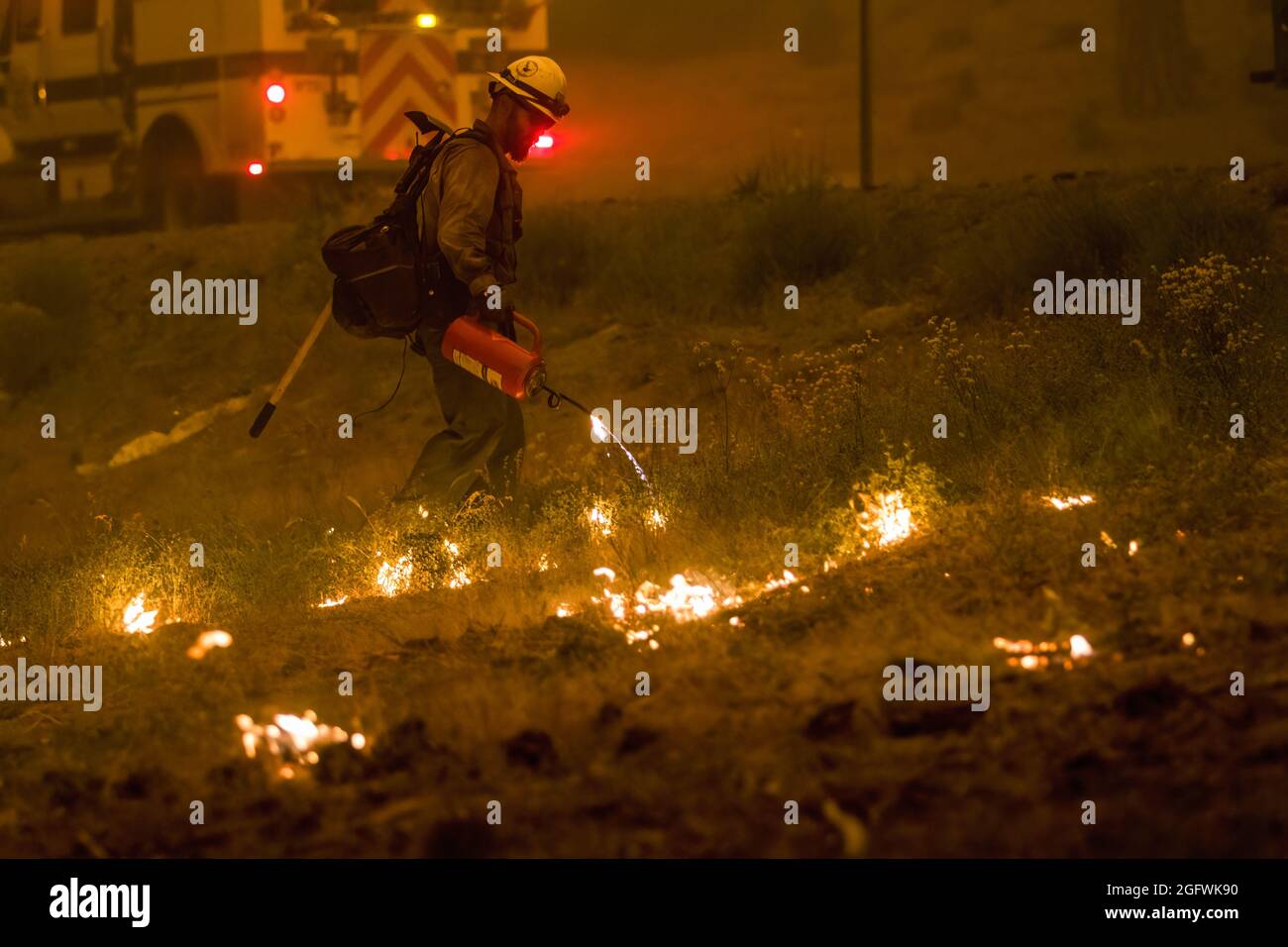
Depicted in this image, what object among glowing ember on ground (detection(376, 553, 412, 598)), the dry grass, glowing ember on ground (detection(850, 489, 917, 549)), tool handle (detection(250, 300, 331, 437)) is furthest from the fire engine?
glowing ember on ground (detection(850, 489, 917, 549))

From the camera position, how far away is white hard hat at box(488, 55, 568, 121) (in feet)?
26.1

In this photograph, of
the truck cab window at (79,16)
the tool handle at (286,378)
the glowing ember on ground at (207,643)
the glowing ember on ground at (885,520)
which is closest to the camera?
the glowing ember on ground at (207,643)

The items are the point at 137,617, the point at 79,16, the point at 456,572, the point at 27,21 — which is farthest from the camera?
the point at 27,21

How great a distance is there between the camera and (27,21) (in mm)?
17609

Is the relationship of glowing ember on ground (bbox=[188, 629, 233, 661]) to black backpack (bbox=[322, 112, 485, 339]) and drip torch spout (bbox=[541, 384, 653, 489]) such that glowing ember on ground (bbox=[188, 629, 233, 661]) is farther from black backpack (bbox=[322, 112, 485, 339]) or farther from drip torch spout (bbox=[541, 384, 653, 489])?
drip torch spout (bbox=[541, 384, 653, 489])

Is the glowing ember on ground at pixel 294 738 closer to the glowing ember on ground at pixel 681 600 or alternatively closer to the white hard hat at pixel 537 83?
the glowing ember on ground at pixel 681 600

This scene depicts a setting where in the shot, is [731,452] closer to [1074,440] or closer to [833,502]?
[833,502]

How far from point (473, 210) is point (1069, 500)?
2717 mm

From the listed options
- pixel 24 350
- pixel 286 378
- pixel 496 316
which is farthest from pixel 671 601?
pixel 24 350

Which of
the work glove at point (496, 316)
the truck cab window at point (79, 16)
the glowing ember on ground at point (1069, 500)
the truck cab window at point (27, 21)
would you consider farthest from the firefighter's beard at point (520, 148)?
the truck cab window at point (27, 21)

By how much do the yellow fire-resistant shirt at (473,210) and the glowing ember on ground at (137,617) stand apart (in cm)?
203

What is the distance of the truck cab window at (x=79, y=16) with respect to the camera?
675 inches

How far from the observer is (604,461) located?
32.3 ft

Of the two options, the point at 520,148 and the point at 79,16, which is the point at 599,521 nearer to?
the point at 520,148
